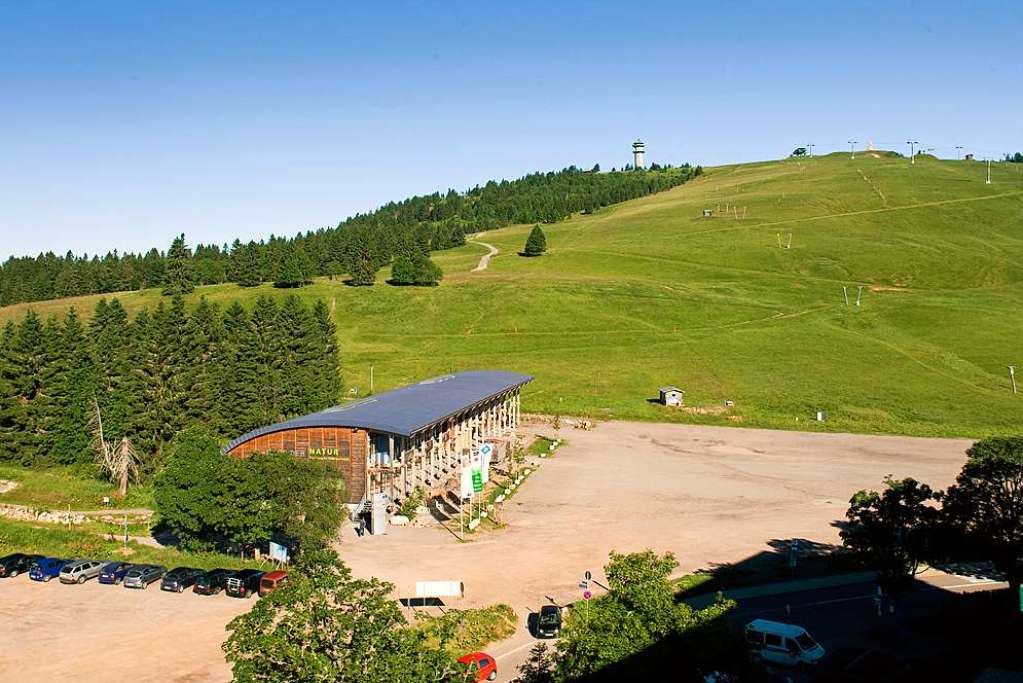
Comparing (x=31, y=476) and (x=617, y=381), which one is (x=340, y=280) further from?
(x=31, y=476)

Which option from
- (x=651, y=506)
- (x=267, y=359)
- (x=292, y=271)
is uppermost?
(x=292, y=271)

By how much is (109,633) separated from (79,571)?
354 inches

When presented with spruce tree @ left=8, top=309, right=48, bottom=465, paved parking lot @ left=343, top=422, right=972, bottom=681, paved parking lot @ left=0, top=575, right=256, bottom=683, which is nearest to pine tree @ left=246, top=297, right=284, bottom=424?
spruce tree @ left=8, top=309, right=48, bottom=465

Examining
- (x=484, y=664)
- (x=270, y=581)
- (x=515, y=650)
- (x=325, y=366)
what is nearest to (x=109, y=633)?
(x=270, y=581)

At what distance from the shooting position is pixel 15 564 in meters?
47.0

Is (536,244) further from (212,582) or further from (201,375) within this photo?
(212,582)

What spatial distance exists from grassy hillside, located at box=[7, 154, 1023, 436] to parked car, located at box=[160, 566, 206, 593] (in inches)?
2359

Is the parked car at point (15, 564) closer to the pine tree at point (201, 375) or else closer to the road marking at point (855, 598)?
the pine tree at point (201, 375)

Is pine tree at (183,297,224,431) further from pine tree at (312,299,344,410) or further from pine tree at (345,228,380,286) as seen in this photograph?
pine tree at (345,228,380,286)

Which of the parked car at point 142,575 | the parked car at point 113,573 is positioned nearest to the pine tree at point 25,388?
the parked car at point 113,573

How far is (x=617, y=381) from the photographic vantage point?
356 ft

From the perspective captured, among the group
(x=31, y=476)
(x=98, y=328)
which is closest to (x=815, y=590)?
(x=31, y=476)

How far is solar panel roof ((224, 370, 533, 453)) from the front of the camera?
56281 mm

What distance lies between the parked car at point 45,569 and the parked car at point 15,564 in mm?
759
